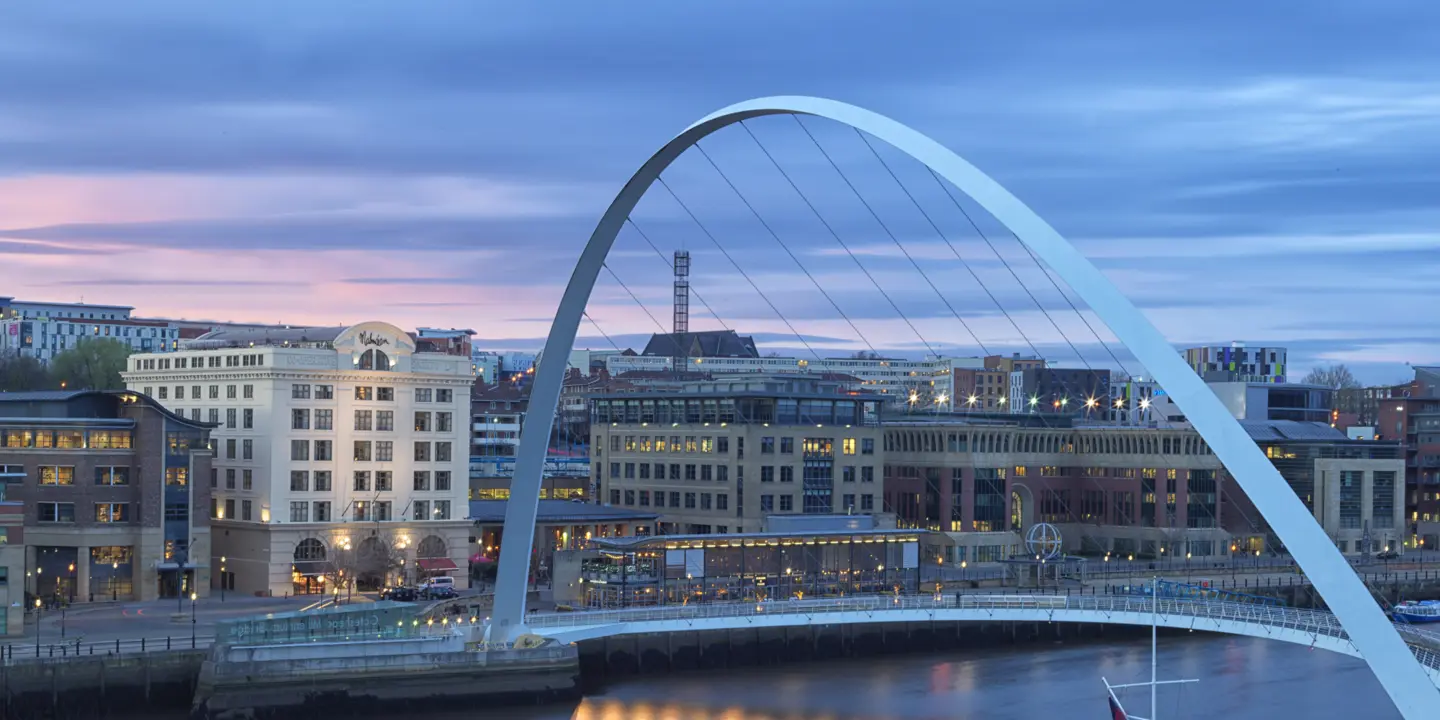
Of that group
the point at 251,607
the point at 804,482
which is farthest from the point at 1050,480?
the point at 251,607

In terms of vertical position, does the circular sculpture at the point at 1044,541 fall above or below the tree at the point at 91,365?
below

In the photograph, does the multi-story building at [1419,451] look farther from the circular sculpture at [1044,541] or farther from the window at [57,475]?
the window at [57,475]

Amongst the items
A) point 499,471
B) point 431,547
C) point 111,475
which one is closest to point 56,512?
point 111,475

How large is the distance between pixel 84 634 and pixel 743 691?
18.6 meters

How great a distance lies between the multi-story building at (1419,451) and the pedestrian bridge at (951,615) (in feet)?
163

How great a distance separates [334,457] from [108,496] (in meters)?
8.23

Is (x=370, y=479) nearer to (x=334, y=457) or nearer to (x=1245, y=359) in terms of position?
(x=334, y=457)

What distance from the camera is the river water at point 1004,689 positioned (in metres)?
48.5

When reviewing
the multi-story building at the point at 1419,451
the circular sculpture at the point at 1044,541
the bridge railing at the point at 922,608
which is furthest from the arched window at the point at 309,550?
the multi-story building at the point at 1419,451

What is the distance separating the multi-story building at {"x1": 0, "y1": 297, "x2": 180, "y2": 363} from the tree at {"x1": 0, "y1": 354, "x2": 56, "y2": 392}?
2307cm

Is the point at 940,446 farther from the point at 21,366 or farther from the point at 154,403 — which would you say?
the point at 21,366

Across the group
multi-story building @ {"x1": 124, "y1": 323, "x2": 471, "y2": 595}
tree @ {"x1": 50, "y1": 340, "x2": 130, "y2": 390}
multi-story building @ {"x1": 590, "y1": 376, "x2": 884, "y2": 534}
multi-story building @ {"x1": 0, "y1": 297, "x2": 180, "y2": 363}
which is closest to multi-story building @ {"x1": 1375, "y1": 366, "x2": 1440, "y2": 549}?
multi-story building @ {"x1": 590, "y1": 376, "x2": 884, "y2": 534}

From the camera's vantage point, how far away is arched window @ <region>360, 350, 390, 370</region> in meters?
68.1

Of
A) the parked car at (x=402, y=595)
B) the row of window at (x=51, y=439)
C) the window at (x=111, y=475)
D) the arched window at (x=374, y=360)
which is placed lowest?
the parked car at (x=402, y=595)
